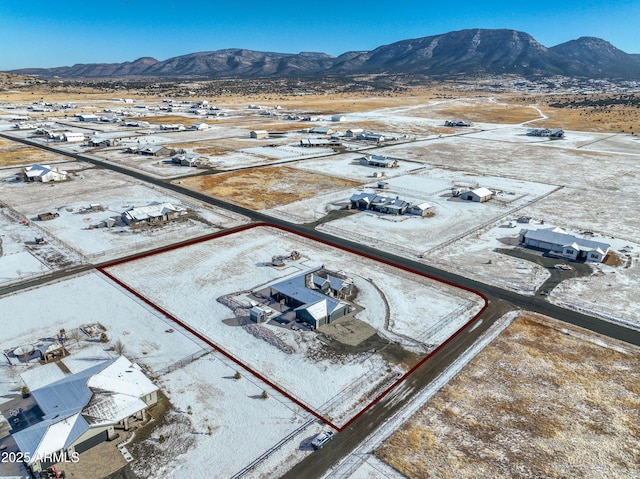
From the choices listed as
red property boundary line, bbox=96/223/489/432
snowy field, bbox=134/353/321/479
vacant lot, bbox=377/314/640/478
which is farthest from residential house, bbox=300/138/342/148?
snowy field, bbox=134/353/321/479

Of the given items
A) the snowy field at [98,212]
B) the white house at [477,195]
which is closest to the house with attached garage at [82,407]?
the snowy field at [98,212]

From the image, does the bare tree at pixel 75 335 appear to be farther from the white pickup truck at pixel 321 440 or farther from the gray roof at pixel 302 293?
the white pickup truck at pixel 321 440

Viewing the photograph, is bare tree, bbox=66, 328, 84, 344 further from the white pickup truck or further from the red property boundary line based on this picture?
the white pickup truck

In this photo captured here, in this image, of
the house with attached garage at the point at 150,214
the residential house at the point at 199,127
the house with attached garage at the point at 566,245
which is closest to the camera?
the house with attached garage at the point at 566,245

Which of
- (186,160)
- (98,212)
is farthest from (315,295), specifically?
(186,160)

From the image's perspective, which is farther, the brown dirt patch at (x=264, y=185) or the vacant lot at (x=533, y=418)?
the brown dirt patch at (x=264, y=185)

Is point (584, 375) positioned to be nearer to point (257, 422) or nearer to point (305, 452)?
point (305, 452)

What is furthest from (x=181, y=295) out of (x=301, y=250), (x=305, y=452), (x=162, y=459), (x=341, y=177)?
(x=341, y=177)
